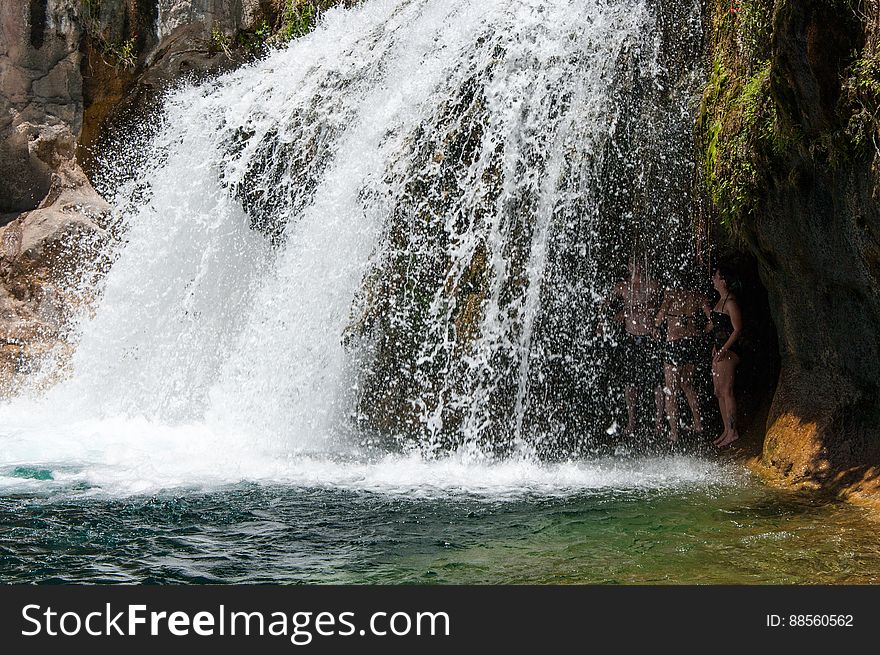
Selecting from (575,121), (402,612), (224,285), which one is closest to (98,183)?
(224,285)

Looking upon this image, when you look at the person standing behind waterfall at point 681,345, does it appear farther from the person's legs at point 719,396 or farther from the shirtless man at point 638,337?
the person's legs at point 719,396

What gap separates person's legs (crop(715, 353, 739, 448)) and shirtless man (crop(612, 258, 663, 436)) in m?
0.50

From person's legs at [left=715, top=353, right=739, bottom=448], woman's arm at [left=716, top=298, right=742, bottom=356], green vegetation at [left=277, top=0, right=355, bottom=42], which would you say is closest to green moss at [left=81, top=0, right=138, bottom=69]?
green vegetation at [left=277, top=0, right=355, bottom=42]

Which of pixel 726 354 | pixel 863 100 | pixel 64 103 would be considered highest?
pixel 64 103

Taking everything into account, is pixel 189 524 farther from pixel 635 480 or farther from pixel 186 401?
pixel 186 401

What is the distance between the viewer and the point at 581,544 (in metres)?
4.36

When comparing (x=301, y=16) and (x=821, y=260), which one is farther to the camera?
(x=301, y=16)

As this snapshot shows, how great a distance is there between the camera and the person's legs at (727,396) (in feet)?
23.6

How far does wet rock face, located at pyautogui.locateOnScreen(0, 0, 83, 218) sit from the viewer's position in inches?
467

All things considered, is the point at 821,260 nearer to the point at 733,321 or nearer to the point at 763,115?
the point at 763,115

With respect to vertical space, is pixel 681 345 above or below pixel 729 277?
below

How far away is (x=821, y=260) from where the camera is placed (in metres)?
5.77

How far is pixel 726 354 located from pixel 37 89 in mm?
9923

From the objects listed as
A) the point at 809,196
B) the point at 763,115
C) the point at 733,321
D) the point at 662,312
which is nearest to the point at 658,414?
the point at 662,312
